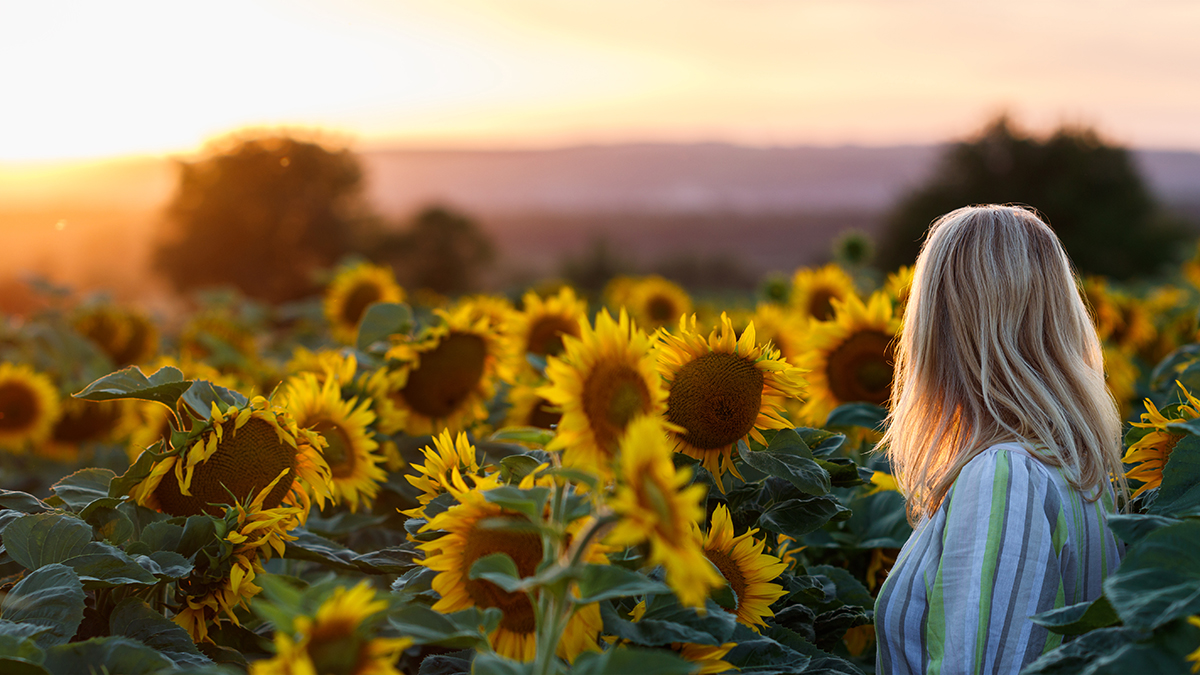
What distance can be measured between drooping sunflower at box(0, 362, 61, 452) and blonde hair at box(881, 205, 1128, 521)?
14.1ft

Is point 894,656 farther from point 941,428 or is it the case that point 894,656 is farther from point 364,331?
point 364,331

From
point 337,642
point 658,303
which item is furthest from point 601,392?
point 658,303

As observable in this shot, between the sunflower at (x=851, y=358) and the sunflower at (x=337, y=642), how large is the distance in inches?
81.7

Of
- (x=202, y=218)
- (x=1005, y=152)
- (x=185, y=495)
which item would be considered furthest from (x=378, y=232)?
(x=185, y=495)

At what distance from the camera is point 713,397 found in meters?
1.53

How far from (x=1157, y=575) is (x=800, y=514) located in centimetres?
63

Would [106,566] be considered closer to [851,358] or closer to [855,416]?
[855,416]

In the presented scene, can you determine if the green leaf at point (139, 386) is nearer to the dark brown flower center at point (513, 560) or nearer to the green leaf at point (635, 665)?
the dark brown flower center at point (513, 560)

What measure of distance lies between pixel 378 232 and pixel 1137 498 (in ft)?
68.6

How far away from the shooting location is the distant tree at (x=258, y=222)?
54.4 ft

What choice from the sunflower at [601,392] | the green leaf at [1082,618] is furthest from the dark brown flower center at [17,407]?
Result: the green leaf at [1082,618]

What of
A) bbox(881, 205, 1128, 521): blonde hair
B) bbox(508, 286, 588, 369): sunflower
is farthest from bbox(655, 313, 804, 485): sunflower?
bbox(508, 286, 588, 369): sunflower

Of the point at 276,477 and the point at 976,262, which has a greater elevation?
the point at 976,262

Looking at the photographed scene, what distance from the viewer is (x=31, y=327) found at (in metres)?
4.85
